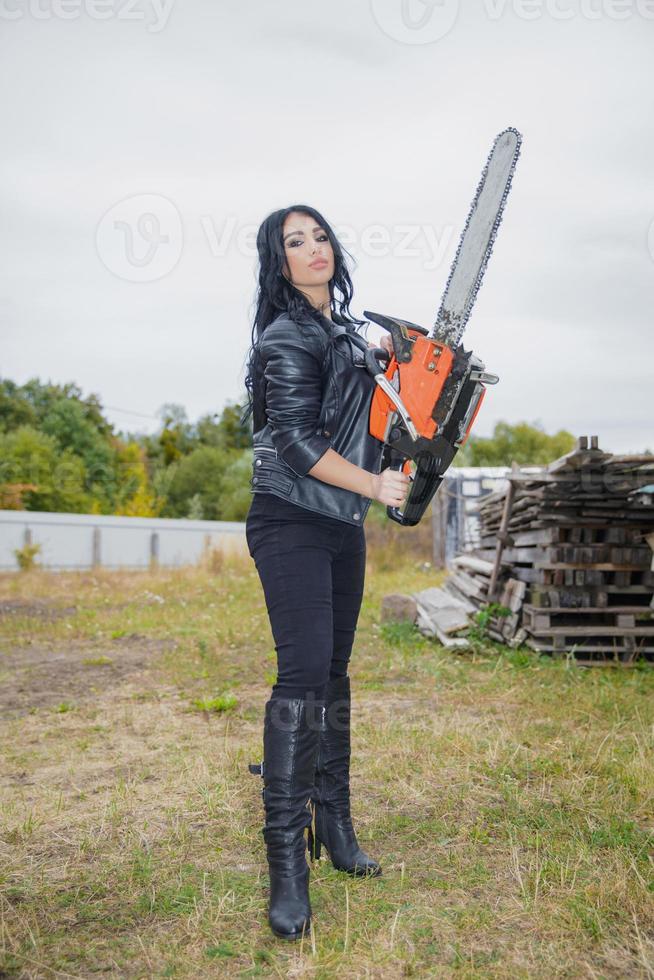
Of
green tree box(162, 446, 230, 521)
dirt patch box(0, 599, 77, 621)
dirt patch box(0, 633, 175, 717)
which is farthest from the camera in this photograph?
green tree box(162, 446, 230, 521)

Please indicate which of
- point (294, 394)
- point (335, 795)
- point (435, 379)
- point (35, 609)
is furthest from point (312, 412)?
point (35, 609)

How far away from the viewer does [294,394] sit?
8.13 feet

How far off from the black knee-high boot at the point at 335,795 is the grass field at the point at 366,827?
Answer: 0.28 ft

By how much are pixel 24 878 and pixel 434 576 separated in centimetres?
1317

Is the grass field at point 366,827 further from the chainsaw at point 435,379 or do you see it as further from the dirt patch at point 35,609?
the dirt patch at point 35,609

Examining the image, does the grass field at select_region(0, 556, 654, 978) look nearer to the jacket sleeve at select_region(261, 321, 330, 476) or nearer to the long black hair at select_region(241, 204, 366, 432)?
the jacket sleeve at select_region(261, 321, 330, 476)

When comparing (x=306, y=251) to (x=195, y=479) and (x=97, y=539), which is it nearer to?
(x=97, y=539)

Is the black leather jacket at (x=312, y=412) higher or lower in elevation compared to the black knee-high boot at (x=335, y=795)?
higher

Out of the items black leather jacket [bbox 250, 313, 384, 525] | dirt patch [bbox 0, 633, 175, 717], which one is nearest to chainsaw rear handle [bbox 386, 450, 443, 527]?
black leather jacket [bbox 250, 313, 384, 525]

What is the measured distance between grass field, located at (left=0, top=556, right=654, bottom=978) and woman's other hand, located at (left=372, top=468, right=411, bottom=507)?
128cm

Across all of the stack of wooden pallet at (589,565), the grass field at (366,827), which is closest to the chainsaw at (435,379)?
the grass field at (366,827)

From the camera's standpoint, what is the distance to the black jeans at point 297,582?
250 cm

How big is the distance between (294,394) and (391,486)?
0.41 m

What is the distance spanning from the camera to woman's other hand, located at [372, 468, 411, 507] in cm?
248
